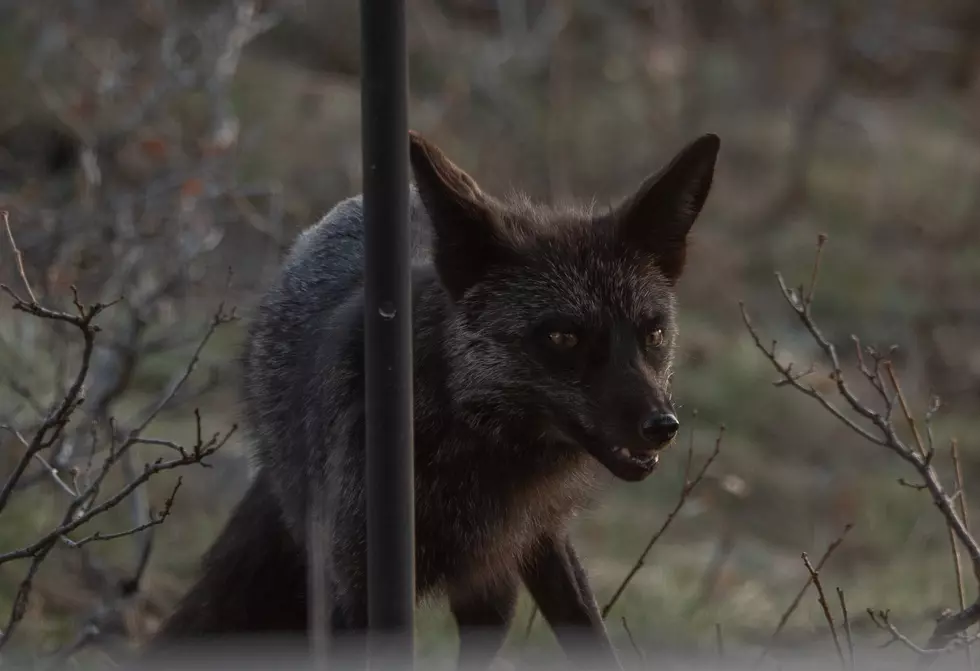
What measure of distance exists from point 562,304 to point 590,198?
374cm

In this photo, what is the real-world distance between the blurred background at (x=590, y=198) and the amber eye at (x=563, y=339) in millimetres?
1014

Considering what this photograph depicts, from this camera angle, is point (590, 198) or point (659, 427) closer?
point (659, 427)

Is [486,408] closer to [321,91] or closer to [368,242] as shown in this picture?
[368,242]

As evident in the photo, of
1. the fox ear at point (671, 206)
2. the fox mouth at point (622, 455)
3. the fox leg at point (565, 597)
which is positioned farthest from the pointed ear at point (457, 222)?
the fox leg at point (565, 597)

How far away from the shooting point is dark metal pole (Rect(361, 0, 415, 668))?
2.34m

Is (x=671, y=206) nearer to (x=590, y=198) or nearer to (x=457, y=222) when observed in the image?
(x=457, y=222)

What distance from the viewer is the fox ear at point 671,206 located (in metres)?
3.70

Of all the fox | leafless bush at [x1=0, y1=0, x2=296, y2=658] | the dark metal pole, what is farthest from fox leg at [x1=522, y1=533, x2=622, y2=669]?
the dark metal pole

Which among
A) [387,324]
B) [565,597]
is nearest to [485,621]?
[565,597]

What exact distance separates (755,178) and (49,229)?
986 centimetres

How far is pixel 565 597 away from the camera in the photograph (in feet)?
13.6

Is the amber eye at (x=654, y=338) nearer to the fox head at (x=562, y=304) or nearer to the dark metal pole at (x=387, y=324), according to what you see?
the fox head at (x=562, y=304)

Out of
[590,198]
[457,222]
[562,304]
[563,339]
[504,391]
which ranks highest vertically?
[590,198]

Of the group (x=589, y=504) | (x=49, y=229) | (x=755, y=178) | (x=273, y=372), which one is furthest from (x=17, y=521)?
(x=755, y=178)
